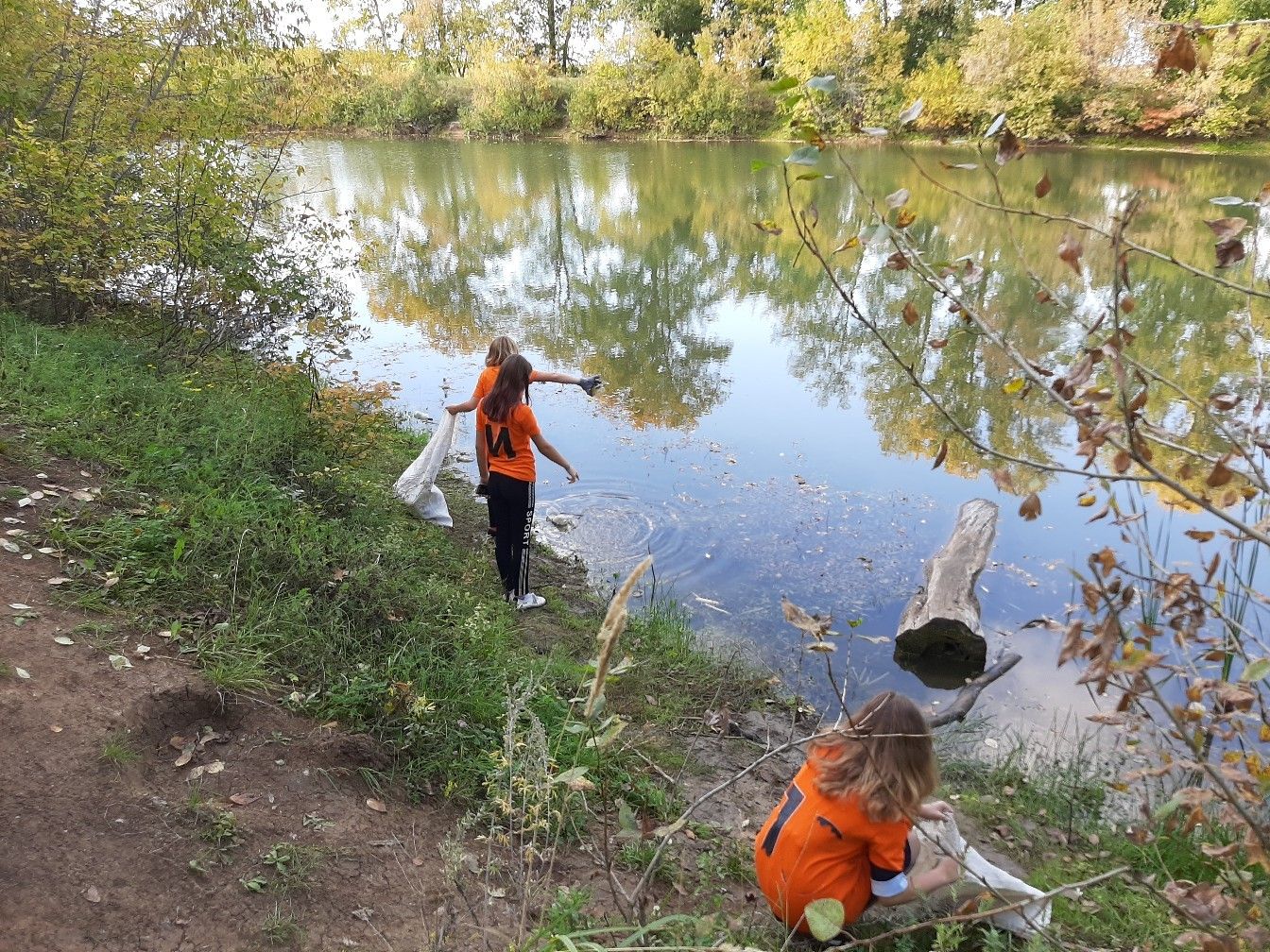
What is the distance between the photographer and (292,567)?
4.07 metres

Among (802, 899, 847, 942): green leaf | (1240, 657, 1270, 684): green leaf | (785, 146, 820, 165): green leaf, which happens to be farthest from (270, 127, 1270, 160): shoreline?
(802, 899, 847, 942): green leaf

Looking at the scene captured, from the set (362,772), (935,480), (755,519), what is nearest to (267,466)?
(362,772)

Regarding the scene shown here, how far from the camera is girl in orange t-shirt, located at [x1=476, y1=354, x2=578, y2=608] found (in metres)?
4.73

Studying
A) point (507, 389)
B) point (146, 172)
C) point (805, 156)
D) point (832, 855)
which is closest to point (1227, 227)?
point (805, 156)

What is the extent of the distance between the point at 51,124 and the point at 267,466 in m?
4.12

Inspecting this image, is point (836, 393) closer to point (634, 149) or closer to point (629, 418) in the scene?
point (629, 418)

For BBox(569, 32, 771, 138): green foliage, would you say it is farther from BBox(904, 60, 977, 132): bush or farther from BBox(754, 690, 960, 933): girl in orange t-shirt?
BBox(754, 690, 960, 933): girl in orange t-shirt

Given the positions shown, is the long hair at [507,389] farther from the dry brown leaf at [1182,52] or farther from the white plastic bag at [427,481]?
the dry brown leaf at [1182,52]

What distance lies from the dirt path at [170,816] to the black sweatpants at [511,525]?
1998 millimetres

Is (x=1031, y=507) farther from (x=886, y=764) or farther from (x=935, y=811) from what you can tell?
(x=935, y=811)

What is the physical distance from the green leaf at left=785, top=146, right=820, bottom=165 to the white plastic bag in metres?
4.44

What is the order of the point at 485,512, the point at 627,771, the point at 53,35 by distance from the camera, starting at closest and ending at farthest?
the point at 627,771 → the point at 53,35 → the point at 485,512

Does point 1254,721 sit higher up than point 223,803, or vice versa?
point 223,803

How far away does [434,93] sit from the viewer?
41.1 metres
